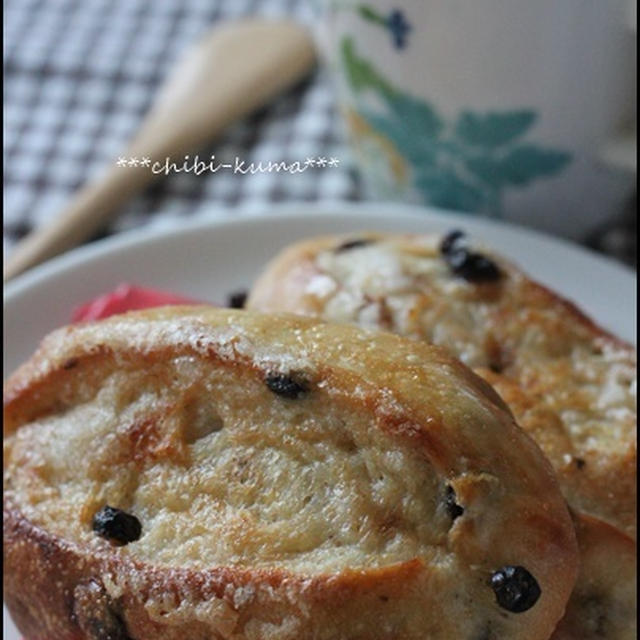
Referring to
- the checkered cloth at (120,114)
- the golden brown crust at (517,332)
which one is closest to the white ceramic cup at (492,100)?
the checkered cloth at (120,114)

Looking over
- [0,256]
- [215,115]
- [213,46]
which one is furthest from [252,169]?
[0,256]

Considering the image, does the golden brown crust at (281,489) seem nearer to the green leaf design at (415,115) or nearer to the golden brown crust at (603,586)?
the golden brown crust at (603,586)

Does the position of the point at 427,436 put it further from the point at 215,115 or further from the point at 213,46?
the point at 213,46

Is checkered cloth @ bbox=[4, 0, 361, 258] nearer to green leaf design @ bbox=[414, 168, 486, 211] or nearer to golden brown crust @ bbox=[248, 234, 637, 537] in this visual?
green leaf design @ bbox=[414, 168, 486, 211]

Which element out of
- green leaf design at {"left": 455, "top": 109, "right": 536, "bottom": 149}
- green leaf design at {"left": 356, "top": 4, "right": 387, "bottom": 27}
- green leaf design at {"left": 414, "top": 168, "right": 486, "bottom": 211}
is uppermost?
green leaf design at {"left": 356, "top": 4, "right": 387, "bottom": 27}

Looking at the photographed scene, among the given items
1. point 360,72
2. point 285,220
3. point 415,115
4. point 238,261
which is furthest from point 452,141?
point 238,261

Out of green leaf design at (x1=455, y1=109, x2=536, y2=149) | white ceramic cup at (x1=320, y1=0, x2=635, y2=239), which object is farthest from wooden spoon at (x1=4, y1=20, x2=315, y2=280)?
green leaf design at (x1=455, y1=109, x2=536, y2=149)

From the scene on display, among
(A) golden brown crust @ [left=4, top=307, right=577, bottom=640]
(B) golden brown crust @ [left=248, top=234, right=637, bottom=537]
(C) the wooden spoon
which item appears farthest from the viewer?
(C) the wooden spoon
